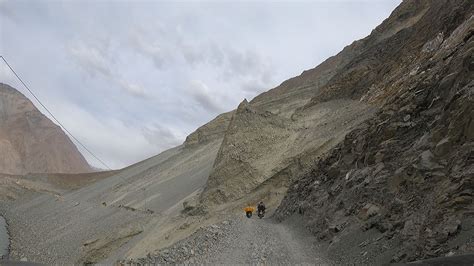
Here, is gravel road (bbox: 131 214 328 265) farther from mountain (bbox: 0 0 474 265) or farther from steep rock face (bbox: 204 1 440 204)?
steep rock face (bbox: 204 1 440 204)

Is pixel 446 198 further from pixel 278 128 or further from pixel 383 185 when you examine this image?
pixel 278 128

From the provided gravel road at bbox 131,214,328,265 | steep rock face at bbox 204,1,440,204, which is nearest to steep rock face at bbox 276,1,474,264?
gravel road at bbox 131,214,328,265

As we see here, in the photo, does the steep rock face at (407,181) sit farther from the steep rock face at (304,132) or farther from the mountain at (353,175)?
the steep rock face at (304,132)

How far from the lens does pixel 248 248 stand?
12.8 metres

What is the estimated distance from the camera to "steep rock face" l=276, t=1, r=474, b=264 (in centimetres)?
791

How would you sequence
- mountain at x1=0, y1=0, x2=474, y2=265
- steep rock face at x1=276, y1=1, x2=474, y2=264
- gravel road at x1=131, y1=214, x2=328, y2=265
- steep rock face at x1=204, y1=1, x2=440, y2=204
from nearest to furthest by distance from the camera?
1. steep rock face at x1=276, y1=1, x2=474, y2=264
2. mountain at x1=0, y1=0, x2=474, y2=265
3. gravel road at x1=131, y1=214, x2=328, y2=265
4. steep rock face at x1=204, y1=1, x2=440, y2=204

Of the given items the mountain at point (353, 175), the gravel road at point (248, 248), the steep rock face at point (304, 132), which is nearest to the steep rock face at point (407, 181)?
the mountain at point (353, 175)

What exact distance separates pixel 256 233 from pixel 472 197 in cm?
871

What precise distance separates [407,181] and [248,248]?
5201 millimetres

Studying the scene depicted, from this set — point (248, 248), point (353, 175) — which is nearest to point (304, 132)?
point (353, 175)

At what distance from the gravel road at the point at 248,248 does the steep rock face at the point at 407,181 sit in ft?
2.30

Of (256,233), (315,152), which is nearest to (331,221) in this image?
(256,233)

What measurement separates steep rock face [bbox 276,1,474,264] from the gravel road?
702mm

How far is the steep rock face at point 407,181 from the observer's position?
26.0 feet
